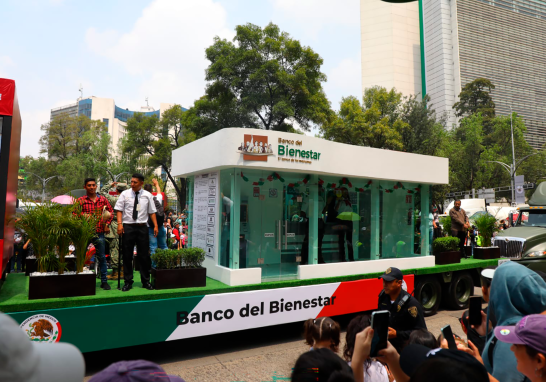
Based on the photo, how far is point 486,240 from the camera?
10.2m

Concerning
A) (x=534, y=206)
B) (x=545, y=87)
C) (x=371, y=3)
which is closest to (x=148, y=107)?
(x=371, y=3)

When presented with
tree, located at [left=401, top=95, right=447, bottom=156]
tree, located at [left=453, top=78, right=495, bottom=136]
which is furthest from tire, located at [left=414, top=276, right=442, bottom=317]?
tree, located at [left=453, top=78, right=495, bottom=136]

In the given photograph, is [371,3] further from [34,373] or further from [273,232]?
[34,373]

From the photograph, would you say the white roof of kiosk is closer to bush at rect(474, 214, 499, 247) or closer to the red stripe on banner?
the red stripe on banner

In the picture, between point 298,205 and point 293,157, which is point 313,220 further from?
point 293,157

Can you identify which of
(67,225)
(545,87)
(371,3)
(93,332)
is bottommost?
(93,332)

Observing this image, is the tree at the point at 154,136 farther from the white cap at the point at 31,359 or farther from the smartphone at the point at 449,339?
the white cap at the point at 31,359

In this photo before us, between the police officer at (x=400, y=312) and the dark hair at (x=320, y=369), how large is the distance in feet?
6.98

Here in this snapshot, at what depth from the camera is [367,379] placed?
7.85 ft

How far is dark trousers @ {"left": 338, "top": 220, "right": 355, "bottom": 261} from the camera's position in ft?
25.2

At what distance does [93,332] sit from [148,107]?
469 feet

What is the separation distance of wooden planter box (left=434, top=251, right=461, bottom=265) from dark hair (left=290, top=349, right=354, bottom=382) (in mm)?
8110

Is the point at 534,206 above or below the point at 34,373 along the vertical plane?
above

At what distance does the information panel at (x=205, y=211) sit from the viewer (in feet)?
23.2
